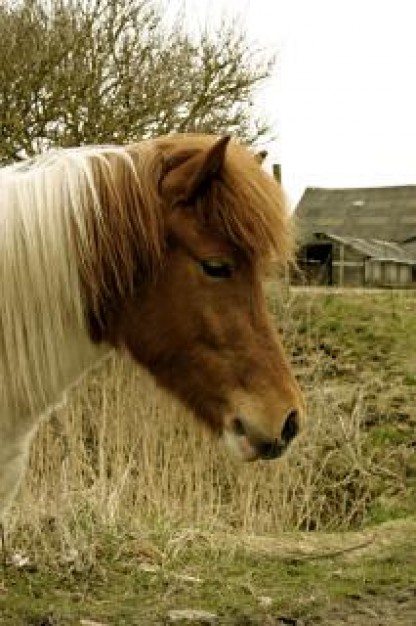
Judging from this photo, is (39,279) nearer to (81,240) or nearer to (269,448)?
(81,240)

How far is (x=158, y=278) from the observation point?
8.09 feet

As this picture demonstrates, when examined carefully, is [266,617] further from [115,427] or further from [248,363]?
[115,427]

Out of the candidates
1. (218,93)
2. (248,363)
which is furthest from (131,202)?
Result: (218,93)

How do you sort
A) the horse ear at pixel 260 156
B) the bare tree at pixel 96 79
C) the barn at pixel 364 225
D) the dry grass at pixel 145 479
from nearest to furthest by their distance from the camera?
the horse ear at pixel 260 156
the dry grass at pixel 145 479
the bare tree at pixel 96 79
the barn at pixel 364 225

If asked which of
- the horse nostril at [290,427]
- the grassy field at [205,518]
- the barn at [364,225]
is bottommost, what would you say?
the barn at [364,225]

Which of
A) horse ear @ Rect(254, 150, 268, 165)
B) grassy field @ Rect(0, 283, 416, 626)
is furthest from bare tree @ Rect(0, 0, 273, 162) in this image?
horse ear @ Rect(254, 150, 268, 165)

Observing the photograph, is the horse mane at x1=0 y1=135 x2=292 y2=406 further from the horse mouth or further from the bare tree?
the bare tree

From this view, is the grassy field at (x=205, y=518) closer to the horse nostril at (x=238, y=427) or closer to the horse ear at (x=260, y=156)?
the horse nostril at (x=238, y=427)

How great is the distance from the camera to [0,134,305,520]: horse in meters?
2.41

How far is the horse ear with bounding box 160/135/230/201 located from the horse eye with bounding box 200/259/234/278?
19 centimetres

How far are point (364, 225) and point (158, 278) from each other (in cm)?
3272

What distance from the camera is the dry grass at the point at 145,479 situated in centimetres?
447

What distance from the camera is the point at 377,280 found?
24.3 metres

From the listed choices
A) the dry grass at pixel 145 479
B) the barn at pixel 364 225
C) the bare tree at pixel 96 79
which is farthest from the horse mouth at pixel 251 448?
the barn at pixel 364 225
